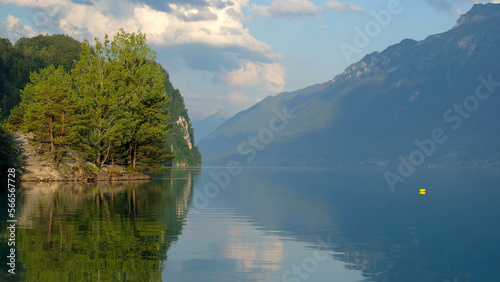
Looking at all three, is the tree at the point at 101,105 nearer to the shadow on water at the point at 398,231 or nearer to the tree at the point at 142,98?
the tree at the point at 142,98

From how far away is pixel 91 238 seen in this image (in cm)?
2906

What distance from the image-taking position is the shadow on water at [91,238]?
2138 cm

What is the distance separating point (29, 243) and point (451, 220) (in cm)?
3111

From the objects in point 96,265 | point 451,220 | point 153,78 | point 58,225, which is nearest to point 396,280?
point 96,265

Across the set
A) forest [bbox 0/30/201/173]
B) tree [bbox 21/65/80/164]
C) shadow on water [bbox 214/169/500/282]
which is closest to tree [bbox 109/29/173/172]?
forest [bbox 0/30/201/173]

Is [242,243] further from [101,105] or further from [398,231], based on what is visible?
[101,105]

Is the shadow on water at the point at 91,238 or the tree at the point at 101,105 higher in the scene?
the tree at the point at 101,105

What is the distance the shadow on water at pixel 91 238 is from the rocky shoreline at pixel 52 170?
32904 millimetres

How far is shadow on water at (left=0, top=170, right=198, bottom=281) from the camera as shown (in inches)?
842

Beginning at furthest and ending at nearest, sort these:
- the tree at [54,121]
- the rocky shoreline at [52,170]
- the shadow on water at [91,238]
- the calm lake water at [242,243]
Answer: the rocky shoreline at [52,170] → the tree at [54,121] → the calm lake water at [242,243] → the shadow on water at [91,238]

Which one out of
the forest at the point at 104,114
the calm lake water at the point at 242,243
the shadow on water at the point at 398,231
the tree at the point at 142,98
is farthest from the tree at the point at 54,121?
the shadow on water at the point at 398,231

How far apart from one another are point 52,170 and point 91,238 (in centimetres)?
5915

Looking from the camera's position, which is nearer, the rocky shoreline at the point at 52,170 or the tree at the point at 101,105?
the rocky shoreline at the point at 52,170

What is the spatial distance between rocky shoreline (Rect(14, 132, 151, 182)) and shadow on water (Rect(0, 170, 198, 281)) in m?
32.9
